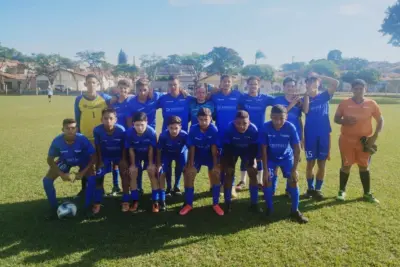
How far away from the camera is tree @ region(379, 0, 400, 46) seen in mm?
50688

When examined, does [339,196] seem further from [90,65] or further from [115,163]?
[90,65]

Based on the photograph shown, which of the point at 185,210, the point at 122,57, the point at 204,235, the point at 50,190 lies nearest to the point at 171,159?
the point at 185,210

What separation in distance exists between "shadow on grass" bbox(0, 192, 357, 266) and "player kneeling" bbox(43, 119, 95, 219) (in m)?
0.45

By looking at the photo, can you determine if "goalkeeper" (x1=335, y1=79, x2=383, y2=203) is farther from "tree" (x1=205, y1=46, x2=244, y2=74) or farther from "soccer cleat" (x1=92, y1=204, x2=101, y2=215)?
"tree" (x1=205, y1=46, x2=244, y2=74)

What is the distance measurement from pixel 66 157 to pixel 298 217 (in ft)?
12.0

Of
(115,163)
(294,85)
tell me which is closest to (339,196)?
(294,85)

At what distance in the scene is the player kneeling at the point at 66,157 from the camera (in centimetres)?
483

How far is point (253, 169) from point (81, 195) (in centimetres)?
319

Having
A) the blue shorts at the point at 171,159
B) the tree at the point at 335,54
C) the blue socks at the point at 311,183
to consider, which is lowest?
the blue socks at the point at 311,183

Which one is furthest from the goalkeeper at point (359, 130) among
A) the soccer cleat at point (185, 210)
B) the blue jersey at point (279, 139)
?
the soccer cleat at point (185, 210)

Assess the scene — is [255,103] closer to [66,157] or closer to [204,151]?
[204,151]

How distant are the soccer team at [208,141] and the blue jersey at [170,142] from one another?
0.02 m

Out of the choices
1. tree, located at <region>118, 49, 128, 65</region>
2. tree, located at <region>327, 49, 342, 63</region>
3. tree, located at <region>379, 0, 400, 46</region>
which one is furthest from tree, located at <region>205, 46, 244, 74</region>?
tree, located at <region>327, 49, 342, 63</region>

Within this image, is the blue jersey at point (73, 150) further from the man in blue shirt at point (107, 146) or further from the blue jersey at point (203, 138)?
the blue jersey at point (203, 138)
